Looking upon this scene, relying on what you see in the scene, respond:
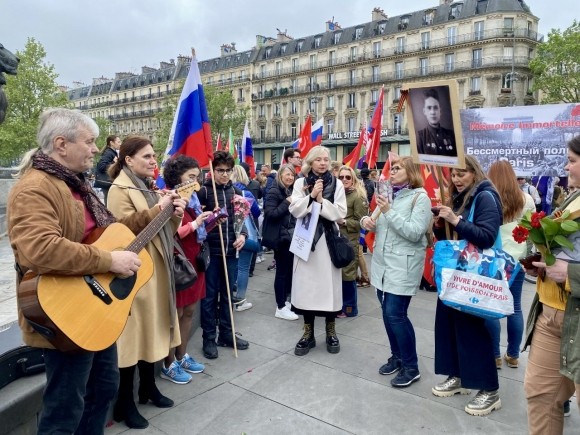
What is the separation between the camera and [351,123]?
55344mm

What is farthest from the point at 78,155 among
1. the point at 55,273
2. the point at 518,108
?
Result: the point at 518,108

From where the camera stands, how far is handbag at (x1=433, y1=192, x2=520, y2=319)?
326cm

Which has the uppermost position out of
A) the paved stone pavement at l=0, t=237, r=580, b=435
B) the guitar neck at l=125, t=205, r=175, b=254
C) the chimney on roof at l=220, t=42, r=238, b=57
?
the chimney on roof at l=220, t=42, r=238, b=57

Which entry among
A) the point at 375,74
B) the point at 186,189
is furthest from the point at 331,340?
the point at 375,74

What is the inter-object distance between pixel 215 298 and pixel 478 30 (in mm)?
52036

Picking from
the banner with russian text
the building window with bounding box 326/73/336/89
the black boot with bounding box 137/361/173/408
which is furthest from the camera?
the building window with bounding box 326/73/336/89

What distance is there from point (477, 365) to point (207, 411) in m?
2.06

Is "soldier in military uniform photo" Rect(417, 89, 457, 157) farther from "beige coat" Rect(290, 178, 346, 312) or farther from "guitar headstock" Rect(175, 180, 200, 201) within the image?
"guitar headstock" Rect(175, 180, 200, 201)

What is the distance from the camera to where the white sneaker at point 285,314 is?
5723 mm

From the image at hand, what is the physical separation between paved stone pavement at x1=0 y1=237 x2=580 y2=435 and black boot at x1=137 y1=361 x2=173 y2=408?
52 millimetres

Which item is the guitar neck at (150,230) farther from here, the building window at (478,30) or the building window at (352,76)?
the building window at (352,76)

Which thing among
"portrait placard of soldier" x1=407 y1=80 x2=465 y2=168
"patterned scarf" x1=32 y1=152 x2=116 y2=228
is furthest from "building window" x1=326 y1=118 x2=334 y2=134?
"patterned scarf" x1=32 y1=152 x2=116 y2=228

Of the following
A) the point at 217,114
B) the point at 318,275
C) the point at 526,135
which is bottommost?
the point at 318,275

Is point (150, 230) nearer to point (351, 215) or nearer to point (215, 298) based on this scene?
point (215, 298)
